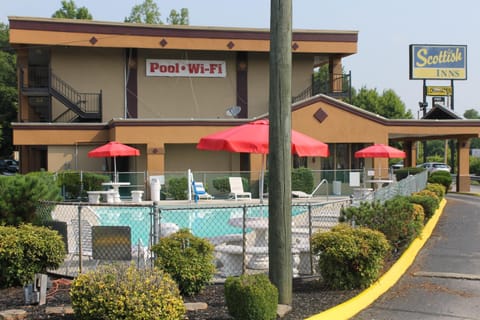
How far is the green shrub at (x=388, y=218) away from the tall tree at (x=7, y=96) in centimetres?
4899

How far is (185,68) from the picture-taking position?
113ft

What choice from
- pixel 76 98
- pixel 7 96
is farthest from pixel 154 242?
pixel 7 96

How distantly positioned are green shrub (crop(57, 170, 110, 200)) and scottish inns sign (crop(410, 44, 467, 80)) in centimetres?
2717

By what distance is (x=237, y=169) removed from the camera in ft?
105

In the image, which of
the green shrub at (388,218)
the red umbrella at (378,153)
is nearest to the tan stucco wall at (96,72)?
the red umbrella at (378,153)

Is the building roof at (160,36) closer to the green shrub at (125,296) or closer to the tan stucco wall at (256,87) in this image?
the tan stucco wall at (256,87)

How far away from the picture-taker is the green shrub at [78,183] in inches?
1053

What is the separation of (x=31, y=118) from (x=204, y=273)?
Result: 29.8m

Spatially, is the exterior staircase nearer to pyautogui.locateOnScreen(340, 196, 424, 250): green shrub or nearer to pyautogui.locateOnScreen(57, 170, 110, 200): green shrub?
pyautogui.locateOnScreen(57, 170, 110, 200): green shrub

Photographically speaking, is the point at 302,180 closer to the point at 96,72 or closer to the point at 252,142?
the point at 96,72

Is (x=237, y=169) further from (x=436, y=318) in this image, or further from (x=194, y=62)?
(x=436, y=318)

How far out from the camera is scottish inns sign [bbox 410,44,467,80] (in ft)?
149

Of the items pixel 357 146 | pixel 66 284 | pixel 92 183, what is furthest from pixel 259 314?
pixel 357 146

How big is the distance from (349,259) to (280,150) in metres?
2.32
